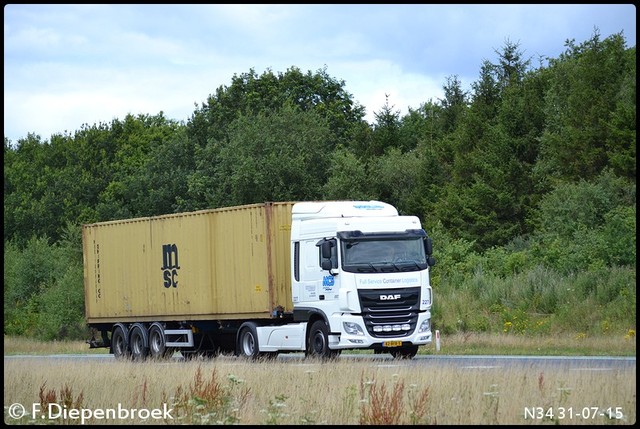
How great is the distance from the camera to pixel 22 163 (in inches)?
4520

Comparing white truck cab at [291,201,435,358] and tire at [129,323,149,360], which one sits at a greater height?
white truck cab at [291,201,435,358]

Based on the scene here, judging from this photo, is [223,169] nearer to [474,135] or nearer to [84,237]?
[474,135]

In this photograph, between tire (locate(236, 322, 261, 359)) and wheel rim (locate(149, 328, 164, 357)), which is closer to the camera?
tire (locate(236, 322, 261, 359))

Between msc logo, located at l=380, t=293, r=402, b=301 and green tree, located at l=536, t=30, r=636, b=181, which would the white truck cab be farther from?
green tree, located at l=536, t=30, r=636, b=181

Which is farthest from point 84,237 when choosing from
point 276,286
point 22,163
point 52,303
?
point 22,163

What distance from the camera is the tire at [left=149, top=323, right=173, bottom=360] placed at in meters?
32.4

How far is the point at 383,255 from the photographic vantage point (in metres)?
26.8

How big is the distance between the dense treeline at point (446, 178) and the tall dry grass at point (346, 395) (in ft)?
50.1

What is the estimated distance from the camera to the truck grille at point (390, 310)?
2650cm

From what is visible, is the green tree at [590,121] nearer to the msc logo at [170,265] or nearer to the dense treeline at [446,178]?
the dense treeline at [446,178]

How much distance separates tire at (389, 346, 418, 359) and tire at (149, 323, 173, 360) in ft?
22.8

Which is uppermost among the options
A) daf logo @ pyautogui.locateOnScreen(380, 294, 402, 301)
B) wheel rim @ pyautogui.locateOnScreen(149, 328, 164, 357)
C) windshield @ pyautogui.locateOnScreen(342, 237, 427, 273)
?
windshield @ pyautogui.locateOnScreen(342, 237, 427, 273)

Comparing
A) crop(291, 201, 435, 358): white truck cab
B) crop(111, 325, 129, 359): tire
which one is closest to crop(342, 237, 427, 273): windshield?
crop(291, 201, 435, 358): white truck cab

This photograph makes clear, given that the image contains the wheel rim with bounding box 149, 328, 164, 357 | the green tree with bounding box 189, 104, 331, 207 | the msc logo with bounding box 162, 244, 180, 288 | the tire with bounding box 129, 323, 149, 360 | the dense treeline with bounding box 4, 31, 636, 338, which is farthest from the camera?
the green tree with bounding box 189, 104, 331, 207
